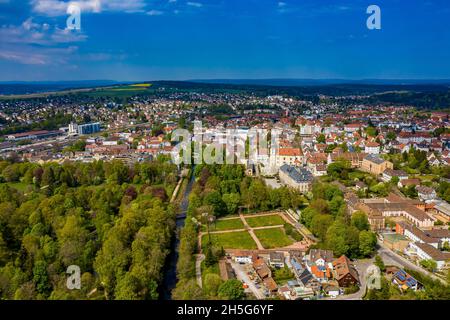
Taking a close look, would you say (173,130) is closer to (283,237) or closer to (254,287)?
(283,237)

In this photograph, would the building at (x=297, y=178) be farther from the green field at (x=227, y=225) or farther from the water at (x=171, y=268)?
the water at (x=171, y=268)

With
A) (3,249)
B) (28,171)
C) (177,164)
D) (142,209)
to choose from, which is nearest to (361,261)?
(142,209)

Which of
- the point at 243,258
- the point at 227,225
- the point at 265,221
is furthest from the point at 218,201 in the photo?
the point at 243,258

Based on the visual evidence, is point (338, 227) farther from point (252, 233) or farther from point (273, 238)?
point (252, 233)

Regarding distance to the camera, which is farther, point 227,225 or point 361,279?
point 227,225

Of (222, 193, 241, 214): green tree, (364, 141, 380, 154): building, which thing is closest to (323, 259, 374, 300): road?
(222, 193, 241, 214): green tree

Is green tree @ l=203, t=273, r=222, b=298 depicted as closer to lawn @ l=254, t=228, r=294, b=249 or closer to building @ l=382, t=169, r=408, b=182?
lawn @ l=254, t=228, r=294, b=249
